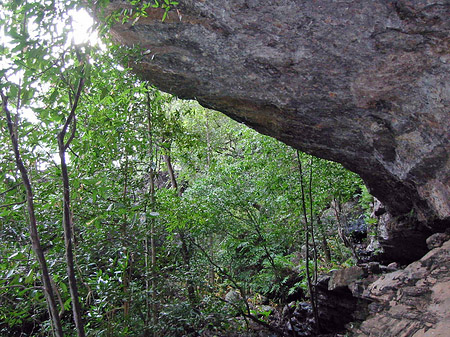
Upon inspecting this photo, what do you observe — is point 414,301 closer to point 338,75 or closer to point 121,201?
point 338,75

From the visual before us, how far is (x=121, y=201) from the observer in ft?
11.1

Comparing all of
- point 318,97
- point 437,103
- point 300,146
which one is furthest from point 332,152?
point 437,103

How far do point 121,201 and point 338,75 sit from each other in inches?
119

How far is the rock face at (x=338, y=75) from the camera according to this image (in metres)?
3.85

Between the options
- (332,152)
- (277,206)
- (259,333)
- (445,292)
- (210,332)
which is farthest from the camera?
(277,206)

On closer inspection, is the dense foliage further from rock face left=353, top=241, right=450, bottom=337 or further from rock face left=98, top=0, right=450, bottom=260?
rock face left=353, top=241, right=450, bottom=337

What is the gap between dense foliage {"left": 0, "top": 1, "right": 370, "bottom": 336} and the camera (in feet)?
6.85

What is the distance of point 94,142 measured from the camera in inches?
122

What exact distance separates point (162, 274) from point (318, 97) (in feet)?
10.1

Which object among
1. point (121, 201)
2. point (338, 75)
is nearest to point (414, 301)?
point (338, 75)

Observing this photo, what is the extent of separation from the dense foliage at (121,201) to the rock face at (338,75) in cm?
78

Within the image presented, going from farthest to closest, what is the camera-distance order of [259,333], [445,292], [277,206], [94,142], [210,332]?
1. [277,206]
2. [259,333]
3. [210,332]
4. [445,292]
5. [94,142]

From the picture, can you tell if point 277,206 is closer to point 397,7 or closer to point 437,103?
point 437,103

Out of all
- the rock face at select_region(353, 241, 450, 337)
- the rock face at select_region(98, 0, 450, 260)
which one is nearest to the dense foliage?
the rock face at select_region(98, 0, 450, 260)
